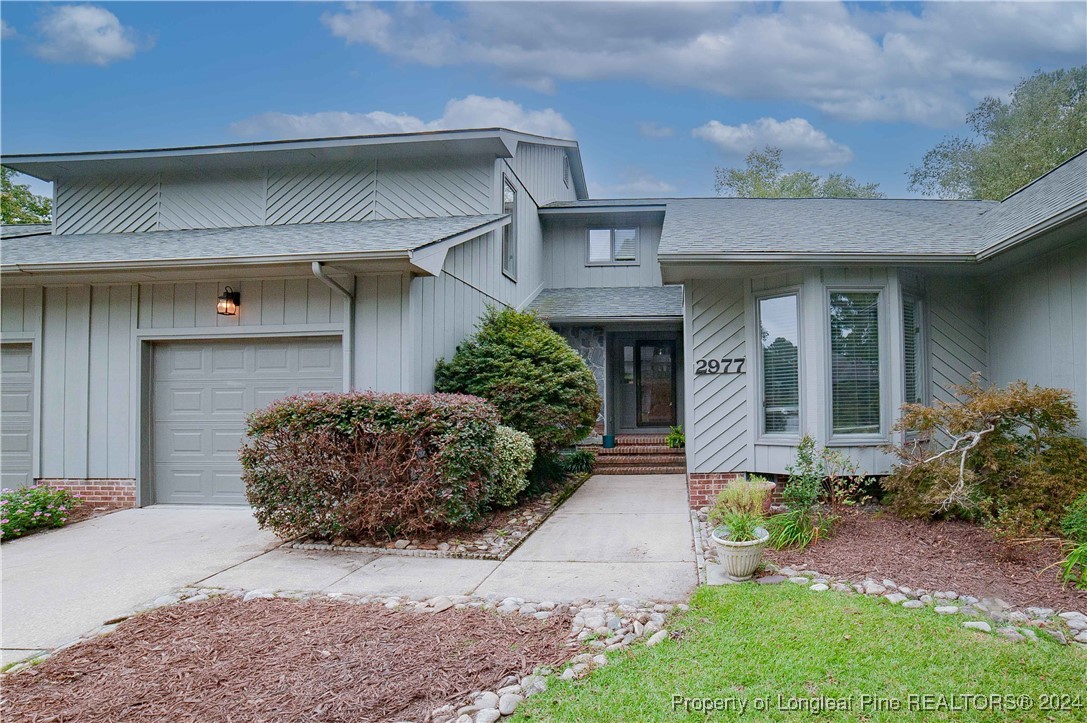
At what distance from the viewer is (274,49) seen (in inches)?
518

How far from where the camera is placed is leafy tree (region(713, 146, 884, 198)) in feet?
80.5

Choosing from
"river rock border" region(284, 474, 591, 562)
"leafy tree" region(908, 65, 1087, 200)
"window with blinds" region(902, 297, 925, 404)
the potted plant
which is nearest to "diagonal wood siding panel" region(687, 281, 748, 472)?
"window with blinds" region(902, 297, 925, 404)

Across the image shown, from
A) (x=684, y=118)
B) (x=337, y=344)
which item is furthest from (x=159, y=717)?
(x=684, y=118)

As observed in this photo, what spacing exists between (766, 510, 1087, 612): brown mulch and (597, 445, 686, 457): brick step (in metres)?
4.74

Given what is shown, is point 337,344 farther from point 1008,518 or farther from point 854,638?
point 1008,518

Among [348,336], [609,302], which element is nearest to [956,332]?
[609,302]

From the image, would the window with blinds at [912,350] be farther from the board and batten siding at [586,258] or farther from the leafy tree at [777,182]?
the leafy tree at [777,182]

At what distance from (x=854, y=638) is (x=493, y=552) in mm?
2890

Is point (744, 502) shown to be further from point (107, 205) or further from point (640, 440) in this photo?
point (107, 205)

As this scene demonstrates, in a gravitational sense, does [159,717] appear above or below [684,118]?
below

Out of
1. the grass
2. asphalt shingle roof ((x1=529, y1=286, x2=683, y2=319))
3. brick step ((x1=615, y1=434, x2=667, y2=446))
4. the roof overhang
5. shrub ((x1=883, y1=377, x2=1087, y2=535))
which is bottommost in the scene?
the grass

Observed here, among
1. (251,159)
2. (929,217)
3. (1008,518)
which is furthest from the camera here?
(251,159)

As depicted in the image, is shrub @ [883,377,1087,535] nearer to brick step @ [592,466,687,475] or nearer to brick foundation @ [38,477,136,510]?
brick step @ [592,466,687,475]

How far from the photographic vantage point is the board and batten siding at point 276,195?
357 inches
